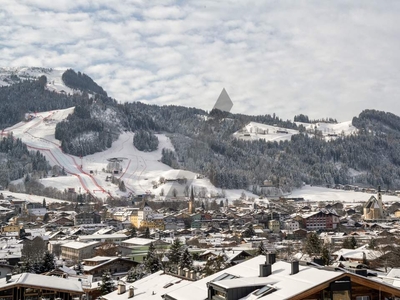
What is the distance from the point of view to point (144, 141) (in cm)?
13975

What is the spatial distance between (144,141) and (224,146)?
22768 mm

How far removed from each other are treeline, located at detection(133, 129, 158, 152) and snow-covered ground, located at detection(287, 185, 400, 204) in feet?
132

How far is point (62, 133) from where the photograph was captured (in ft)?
430

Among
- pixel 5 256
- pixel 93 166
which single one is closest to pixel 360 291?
pixel 5 256

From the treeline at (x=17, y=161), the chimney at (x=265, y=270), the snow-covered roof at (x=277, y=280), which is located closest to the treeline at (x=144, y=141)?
the treeline at (x=17, y=161)

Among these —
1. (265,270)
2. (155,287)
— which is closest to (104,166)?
(155,287)

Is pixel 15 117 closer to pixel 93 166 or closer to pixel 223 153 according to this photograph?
pixel 93 166

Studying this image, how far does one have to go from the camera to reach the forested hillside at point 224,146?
130 m

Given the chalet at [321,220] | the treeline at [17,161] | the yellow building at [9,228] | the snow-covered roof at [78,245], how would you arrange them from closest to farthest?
the snow-covered roof at [78,245], the yellow building at [9,228], the chalet at [321,220], the treeline at [17,161]

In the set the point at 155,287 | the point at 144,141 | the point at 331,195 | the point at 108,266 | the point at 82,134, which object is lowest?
the point at 108,266

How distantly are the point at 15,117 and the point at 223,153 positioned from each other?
2325 inches

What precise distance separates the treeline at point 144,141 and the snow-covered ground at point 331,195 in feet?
132

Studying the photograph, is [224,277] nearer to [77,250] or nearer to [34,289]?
[34,289]

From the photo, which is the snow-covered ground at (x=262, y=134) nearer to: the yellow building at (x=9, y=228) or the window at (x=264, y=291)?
the yellow building at (x=9, y=228)
